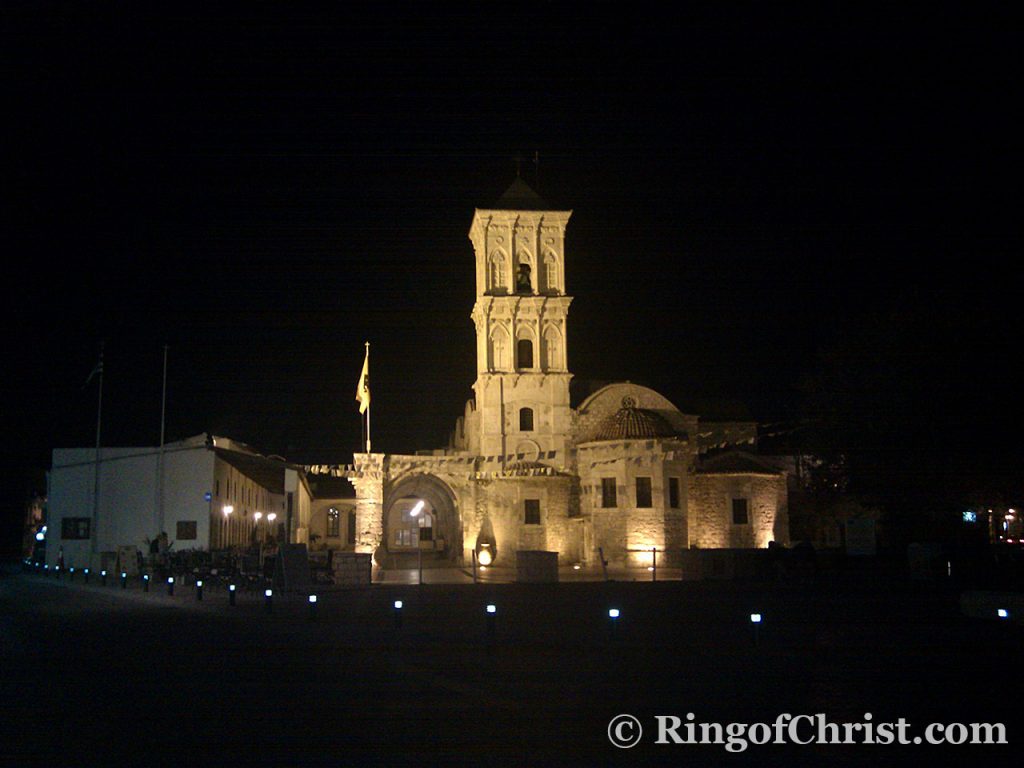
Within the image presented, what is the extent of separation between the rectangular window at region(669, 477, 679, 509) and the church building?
0.20 feet

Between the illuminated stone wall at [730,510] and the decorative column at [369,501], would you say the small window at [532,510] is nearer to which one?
the decorative column at [369,501]

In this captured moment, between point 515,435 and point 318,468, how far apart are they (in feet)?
33.0

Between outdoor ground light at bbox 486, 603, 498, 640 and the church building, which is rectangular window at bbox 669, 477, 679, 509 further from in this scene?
outdoor ground light at bbox 486, 603, 498, 640

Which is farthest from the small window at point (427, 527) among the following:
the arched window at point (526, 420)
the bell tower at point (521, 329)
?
the arched window at point (526, 420)

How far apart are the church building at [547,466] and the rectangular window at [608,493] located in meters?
0.05

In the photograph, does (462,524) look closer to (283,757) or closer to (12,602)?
(12,602)

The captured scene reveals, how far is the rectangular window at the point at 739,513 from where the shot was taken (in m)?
44.1

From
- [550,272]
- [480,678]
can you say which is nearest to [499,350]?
[550,272]

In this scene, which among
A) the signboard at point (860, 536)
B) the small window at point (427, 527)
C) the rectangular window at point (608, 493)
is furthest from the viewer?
the small window at point (427, 527)

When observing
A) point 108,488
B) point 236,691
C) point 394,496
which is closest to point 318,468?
point 394,496

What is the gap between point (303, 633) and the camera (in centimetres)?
1797

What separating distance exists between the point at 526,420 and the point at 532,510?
5370 millimetres

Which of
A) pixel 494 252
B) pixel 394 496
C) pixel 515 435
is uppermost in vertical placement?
pixel 494 252

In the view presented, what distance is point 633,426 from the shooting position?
143ft
